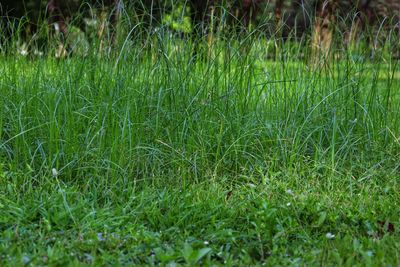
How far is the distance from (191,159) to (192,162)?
0.26ft

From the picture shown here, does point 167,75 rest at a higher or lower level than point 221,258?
higher

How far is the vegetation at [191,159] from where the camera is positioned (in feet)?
10.5

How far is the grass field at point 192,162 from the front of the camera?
321 centimetres

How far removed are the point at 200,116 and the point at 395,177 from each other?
1373 mm

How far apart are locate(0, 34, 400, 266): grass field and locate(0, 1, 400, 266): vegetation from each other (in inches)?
0.5

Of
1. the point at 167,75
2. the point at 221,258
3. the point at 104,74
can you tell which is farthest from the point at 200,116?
the point at 221,258

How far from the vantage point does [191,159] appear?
427 centimetres

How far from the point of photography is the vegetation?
3215mm

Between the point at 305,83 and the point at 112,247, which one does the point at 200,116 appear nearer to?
the point at 305,83

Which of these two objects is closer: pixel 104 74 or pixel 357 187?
pixel 357 187

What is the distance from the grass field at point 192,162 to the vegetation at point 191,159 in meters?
→ 0.01

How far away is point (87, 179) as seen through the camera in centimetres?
400

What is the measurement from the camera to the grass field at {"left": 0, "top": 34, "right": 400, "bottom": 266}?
3.21 m

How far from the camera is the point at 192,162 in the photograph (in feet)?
13.8
